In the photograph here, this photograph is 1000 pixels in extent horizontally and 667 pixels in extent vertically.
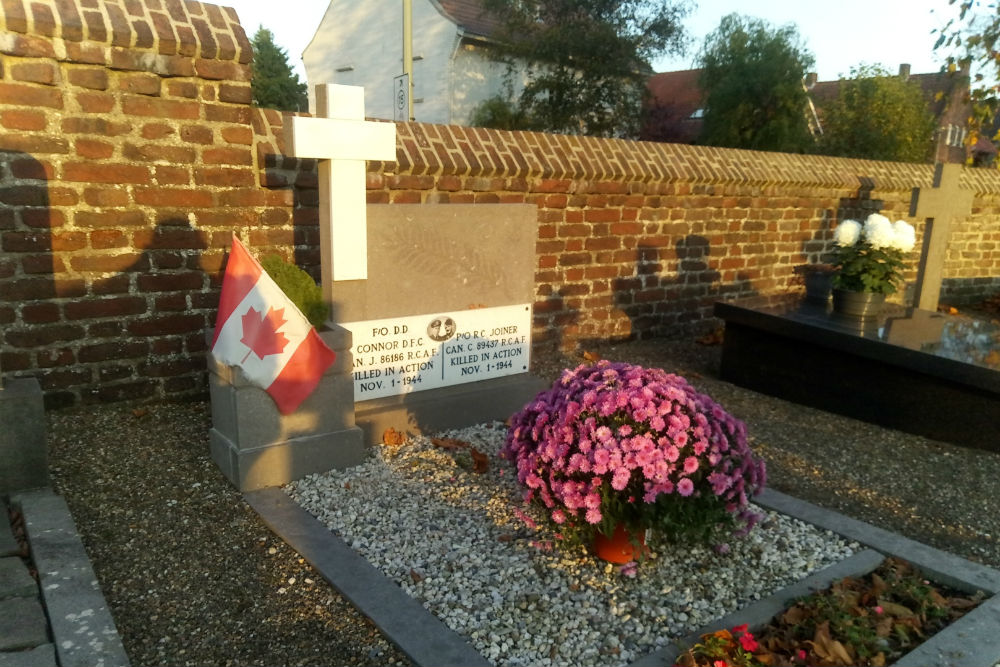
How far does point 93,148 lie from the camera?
14.6ft

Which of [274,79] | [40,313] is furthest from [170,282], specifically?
[274,79]

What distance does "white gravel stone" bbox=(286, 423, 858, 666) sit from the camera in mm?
2658

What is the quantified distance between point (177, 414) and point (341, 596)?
246 cm

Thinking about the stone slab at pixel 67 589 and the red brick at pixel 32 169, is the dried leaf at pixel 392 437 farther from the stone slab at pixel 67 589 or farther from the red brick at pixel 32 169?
the red brick at pixel 32 169

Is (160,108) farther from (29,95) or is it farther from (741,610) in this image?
(741,610)

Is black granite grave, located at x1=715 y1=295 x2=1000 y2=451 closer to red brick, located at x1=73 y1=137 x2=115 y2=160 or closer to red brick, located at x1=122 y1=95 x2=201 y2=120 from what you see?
red brick, located at x1=122 y1=95 x2=201 y2=120

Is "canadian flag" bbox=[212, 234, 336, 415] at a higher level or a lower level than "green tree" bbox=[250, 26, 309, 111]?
lower

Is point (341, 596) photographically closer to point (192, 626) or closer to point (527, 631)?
point (192, 626)

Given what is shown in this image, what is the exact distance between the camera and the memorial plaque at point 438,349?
4473mm

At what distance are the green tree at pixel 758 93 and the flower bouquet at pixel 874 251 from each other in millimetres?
18319

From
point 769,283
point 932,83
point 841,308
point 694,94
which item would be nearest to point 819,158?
point 769,283

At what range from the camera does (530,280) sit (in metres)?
5.07

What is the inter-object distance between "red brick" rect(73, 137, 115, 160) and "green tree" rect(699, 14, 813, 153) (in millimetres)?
21879

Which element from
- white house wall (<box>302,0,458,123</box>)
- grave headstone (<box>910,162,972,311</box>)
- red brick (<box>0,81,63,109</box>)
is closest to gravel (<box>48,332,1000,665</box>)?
red brick (<box>0,81,63,109</box>)
